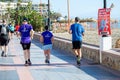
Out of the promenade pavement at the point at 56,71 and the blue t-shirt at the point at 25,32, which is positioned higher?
the blue t-shirt at the point at 25,32

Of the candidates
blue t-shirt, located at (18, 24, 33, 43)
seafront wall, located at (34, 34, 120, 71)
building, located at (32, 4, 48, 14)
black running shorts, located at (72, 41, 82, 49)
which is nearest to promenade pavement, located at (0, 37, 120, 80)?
seafront wall, located at (34, 34, 120, 71)

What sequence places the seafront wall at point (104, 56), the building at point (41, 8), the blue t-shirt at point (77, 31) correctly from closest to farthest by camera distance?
the seafront wall at point (104, 56), the blue t-shirt at point (77, 31), the building at point (41, 8)

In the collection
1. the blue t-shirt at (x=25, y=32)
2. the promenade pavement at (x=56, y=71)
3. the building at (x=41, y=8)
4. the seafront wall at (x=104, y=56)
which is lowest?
the promenade pavement at (x=56, y=71)

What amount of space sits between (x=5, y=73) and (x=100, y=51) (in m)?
3.52

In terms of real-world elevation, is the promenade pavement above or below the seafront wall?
below

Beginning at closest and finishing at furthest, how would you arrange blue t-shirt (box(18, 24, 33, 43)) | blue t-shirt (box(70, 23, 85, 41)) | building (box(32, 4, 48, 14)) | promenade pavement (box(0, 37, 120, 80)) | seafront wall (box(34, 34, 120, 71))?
1. promenade pavement (box(0, 37, 120, 80))
2. seafront wall (box(34, 34, 120, 71))
3. blue t-shirt (box(70, 23, 85, 41))
4. blue t-shirt (box(18, 24, 33, 43))
5. building (box(32, 4, 48, 14))

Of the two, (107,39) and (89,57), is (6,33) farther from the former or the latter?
(107,39)

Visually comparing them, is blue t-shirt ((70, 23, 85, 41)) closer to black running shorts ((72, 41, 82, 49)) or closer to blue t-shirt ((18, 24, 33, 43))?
black running shorts ((72, 41, 82, 49))

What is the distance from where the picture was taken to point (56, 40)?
23.4 m

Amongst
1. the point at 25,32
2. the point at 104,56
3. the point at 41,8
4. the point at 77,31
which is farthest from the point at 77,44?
the point at 41,8

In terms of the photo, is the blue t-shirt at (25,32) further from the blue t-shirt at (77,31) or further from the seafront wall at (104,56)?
the seafront wall at (104,56)

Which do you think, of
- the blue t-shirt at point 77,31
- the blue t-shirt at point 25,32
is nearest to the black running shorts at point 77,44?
the blue t-shirt at point 77,31

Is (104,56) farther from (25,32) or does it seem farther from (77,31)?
(25,32)

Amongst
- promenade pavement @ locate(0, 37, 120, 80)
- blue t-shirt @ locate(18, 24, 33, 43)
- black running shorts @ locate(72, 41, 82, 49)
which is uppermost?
blue t-shirt @ locate(18, 24, 33, 43)
